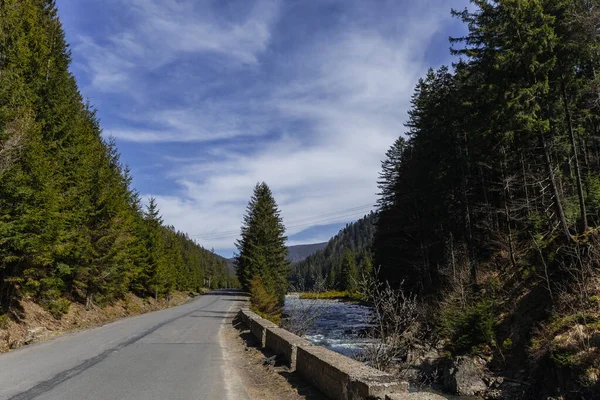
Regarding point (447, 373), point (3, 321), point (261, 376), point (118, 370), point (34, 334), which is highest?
point (3, 321)

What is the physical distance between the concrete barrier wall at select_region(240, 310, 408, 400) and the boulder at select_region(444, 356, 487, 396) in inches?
363

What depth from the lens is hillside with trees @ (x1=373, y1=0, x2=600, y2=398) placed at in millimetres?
14270

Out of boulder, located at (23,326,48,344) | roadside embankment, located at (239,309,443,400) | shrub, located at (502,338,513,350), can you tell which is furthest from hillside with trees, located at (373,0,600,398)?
Result: boulder, located at (23,326,48,344)

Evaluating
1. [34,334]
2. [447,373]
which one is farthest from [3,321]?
[447,373]

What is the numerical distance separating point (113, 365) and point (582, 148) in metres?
31.7

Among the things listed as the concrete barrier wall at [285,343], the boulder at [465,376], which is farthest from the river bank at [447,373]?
the concrete barrier wall at [285,343]

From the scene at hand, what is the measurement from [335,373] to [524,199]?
19.7 metres

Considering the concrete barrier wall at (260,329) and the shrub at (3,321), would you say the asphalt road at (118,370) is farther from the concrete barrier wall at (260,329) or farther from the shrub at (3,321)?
the shrub at (3,321)

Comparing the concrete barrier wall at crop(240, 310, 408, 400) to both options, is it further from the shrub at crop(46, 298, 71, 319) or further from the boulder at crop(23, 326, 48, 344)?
the shrub at crop(46, 298, 71, 319)

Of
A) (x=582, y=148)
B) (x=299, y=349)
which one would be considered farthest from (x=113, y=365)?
(x=582, y=148)

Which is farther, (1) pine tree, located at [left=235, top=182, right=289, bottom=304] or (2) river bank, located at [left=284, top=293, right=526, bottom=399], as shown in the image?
(1) pine tree, located at [left=235, top=182, right=289, bottom=304]

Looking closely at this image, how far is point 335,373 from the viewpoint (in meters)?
6.29

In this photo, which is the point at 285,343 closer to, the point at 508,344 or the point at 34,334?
the point at 34,334

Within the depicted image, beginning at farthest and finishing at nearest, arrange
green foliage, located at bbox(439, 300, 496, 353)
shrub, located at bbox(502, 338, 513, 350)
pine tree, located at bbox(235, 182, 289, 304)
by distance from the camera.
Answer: pine tree, located at bbox(235, 182, 289, 304), green foliage, located at bbox(439, 300, 496, 353), shrub, located at bbox(502, 338, 513, 350)
